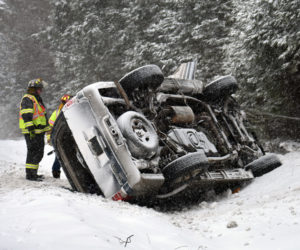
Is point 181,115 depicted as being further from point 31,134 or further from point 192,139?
point 31,134

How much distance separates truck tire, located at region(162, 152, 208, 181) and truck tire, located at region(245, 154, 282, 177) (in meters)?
1.52

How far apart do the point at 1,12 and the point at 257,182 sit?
87.8 feet

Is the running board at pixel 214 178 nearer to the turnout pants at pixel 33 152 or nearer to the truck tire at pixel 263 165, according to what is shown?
the truck tire at pixel 263 165

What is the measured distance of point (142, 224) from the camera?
2.95 meters

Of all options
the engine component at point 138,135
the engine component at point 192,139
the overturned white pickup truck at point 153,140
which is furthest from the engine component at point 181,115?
the engine component at point 138,135

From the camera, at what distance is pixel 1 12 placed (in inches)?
1059

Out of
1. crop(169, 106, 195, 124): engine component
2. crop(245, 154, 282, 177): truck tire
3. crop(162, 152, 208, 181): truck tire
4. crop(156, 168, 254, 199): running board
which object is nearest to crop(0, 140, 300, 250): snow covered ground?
crop(156, 168, 254, 199): running board

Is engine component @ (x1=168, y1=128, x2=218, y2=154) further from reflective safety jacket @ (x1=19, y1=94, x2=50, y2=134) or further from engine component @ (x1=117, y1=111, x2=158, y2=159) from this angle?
reflective safety jacket @ (x1=19, y1=94, x2=50, y2=134)

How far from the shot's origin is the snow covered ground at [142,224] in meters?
2.13

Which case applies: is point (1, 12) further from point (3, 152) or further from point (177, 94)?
point (177, 94)

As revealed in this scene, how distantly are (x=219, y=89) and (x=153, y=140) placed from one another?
207 cm

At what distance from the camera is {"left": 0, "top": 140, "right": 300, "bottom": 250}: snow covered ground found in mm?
2127

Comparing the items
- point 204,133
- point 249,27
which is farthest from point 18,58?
point 204,133

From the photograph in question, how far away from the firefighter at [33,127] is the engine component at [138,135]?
2017mm
